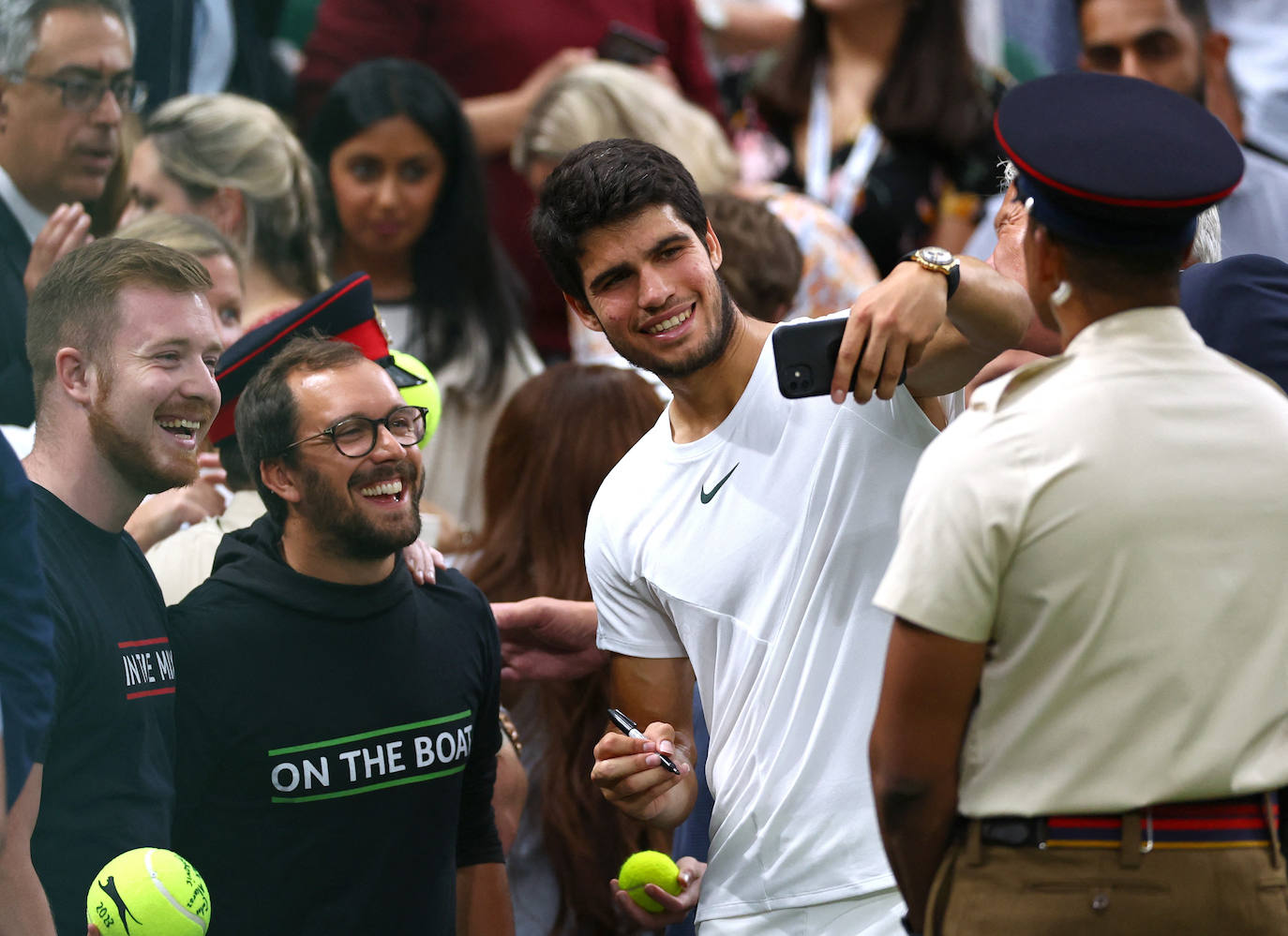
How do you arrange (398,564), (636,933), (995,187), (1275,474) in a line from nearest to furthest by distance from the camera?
(1275,474) < (398,564) < (636,933) < (995,187)

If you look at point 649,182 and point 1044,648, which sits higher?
point 649,182

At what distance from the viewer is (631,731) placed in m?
2.95

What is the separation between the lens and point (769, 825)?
3.03m

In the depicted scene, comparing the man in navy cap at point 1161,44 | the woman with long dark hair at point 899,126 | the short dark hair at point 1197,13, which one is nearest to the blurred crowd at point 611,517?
the woman with long dark hair at point 899,126

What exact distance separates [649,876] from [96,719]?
1.19 meters

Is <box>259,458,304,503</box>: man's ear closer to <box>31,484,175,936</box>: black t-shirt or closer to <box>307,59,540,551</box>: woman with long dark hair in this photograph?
<box>31,484,175,936</box>: black t-shirt

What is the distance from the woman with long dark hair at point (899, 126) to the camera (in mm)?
5781

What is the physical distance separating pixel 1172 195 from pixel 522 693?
2.39 meters

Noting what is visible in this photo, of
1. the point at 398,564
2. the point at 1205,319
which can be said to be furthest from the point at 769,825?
the point at 1205,319

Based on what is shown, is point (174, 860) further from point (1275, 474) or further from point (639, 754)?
point (1275, 474)

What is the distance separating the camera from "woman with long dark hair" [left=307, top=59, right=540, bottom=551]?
5172 millimetres

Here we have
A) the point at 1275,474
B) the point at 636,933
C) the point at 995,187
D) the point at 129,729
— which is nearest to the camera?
the point at 1275,474


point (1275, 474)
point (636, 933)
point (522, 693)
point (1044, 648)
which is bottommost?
point (636, 933)

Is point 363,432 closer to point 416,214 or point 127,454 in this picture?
point 127,454
